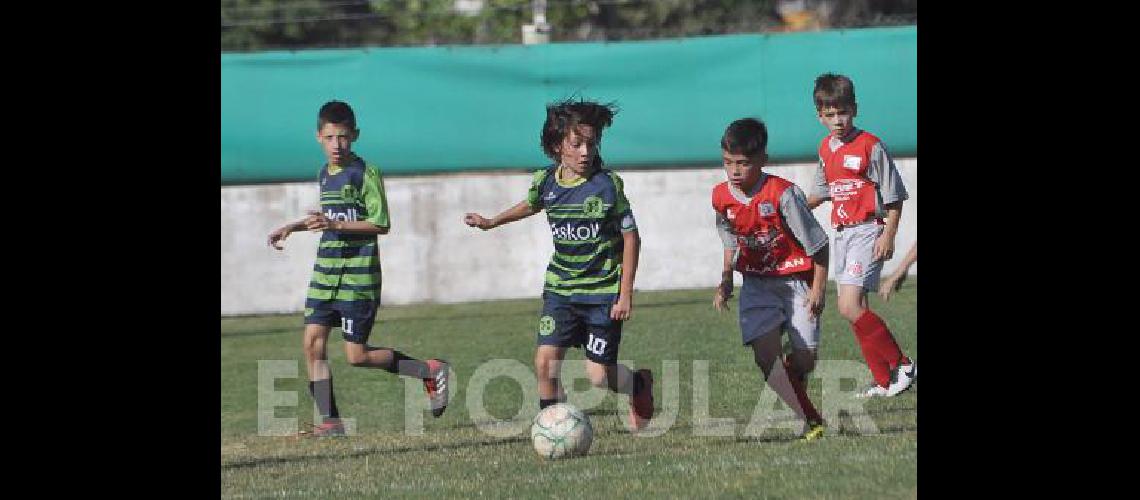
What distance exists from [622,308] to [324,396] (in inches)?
88.4

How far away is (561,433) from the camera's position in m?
8.16

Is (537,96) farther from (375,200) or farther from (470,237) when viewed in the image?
(375,200)

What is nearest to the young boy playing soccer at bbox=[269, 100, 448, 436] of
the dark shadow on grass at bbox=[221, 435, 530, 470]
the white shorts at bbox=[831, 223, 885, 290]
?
the dark shadow on grass at bbox=[221, 435, 530, 470]

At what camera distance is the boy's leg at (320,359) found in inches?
387

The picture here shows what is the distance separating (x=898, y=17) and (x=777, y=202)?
9.79 meters

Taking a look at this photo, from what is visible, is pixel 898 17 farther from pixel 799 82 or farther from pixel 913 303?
pixel 913 303

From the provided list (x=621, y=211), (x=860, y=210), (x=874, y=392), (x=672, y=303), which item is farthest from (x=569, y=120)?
(x=672, y=303)

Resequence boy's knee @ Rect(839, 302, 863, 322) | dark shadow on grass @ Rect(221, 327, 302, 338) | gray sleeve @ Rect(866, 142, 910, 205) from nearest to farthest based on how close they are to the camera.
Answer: gray sleeve @ Rect(866, 142, 910, 205) → boy's knee @ Rect(839, 302, 863, 322) → dark shadow on grass @ Rect(221, 327, 302, 338)

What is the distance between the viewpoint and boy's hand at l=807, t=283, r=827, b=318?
862 centimetres

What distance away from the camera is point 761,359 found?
8.88m

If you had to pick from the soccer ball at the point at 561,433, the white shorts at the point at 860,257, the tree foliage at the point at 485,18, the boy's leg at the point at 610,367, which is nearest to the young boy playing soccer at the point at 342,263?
the boy's leg at the point at 610,367

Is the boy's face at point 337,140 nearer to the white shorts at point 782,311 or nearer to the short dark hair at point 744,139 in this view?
the short dark hair at point 744,139

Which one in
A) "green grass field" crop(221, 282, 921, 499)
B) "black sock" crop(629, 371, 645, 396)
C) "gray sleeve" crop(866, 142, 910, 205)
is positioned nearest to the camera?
"green grass field" crop(221, 282, 921, 499)

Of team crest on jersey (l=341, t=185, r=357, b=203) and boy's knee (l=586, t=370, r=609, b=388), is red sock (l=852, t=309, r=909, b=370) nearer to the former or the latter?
boy's knee (l=586, t=370, r=609, b=388)
